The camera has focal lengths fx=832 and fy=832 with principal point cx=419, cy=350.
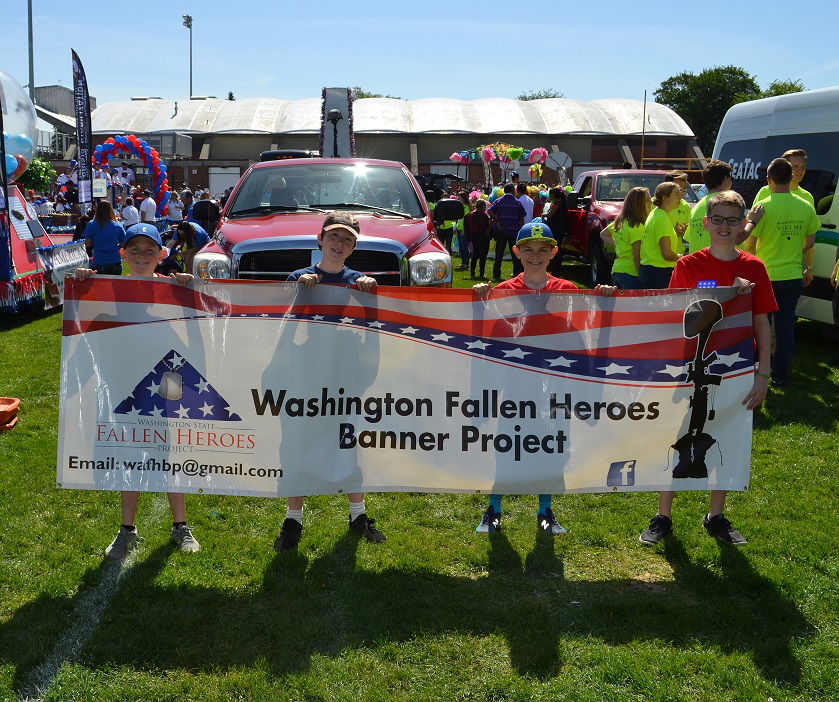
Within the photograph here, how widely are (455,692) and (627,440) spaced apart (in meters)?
1.72

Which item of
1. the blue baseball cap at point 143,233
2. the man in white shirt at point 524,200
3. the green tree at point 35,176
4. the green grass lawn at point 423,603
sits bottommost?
the green grass lawn at point 423,603

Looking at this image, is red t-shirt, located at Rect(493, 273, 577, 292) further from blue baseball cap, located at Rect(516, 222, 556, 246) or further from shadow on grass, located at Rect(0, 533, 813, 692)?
shadow on grass, located at Rect(0, 533, 813, 692)

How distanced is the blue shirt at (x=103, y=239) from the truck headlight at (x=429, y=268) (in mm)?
6214

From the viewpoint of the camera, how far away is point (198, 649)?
146 inches

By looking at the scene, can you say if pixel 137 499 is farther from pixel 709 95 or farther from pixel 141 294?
pixel 709 95

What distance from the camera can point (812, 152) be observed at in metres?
9.61

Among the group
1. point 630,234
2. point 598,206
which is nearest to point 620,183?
point 598,206

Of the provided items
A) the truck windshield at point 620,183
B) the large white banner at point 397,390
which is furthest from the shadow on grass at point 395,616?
the truck windshield at point 620,183

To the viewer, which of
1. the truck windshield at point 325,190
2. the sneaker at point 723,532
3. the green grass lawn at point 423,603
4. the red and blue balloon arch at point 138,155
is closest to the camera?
the green grass lawn at point 423,603

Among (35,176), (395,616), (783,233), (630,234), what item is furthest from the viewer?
(35,176)

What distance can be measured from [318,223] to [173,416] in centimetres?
310

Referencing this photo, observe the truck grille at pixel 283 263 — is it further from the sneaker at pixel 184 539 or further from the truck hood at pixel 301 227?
the sneaker at pixel 184 539

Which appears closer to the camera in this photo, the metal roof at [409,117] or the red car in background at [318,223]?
the red car in background at [318,223]

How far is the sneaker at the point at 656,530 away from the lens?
16.0ft
